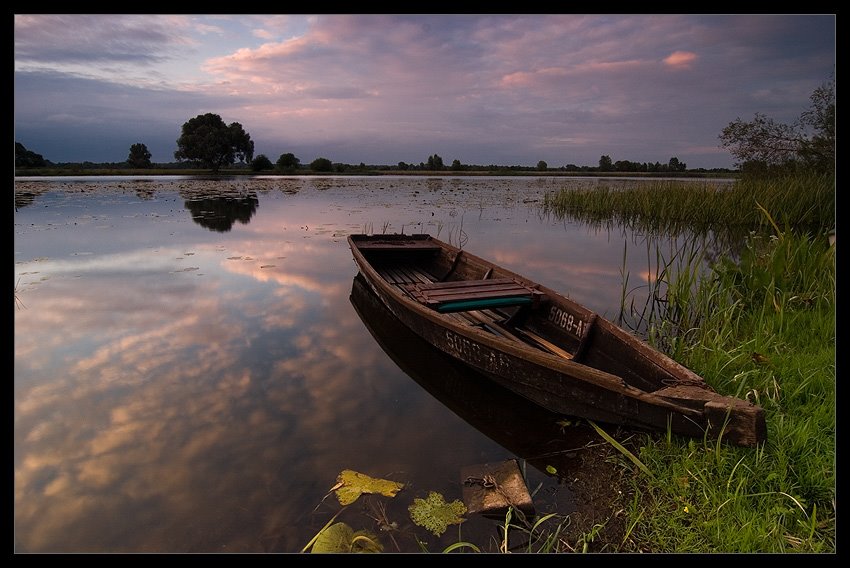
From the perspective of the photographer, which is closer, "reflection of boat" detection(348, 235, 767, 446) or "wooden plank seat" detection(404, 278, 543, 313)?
"reflection of boat" detection(348, 235, 767, 446)

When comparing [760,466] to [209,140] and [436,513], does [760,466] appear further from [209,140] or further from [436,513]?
[209,140]

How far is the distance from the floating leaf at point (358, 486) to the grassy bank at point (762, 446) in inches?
56.3

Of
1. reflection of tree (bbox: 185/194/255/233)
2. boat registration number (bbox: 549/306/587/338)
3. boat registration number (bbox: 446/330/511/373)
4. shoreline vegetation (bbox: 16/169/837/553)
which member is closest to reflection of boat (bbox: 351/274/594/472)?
boat registration number (bbox: 446/330/511/373)

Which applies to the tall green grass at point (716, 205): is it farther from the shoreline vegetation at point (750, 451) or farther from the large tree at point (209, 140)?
the large tree at point (209, 140)

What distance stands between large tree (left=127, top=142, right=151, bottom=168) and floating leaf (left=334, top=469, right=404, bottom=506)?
259 feet

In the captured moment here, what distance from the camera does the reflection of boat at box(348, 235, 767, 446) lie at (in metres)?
2.89

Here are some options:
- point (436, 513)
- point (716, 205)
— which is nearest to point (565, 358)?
point (436, 513)

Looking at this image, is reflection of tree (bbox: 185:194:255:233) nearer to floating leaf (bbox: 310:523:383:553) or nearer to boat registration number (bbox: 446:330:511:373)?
boat registration number (bbox: 446:330:511:373)

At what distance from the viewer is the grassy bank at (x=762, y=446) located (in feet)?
7.97

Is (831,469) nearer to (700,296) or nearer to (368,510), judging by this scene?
(368,510)

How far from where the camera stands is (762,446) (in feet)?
9.03

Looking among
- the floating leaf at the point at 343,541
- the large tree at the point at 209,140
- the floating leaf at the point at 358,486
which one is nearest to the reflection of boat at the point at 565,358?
the floating leaf at the point at 358,486

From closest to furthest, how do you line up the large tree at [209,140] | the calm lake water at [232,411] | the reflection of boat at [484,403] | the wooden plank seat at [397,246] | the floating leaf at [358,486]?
the calm lake water at [232,411] < the floating leaf at [358,486] < the reflection of boat at [484,403] < the wooden plank seat at [397,246] < the large tree at [209,140]
